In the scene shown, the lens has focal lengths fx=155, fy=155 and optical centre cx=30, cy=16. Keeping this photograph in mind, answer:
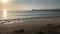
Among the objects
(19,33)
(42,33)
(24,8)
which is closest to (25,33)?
(19,33)

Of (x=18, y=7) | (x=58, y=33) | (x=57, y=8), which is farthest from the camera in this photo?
(x=18, y=7)

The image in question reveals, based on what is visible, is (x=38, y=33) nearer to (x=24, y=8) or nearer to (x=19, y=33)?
(x=19, y=33)

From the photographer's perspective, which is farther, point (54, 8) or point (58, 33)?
point (54, 8)

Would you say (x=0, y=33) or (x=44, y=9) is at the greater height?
(x=44, y=9)

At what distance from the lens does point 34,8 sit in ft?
134

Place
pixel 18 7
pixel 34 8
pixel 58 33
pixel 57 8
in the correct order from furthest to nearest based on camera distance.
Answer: pixel 18 7, pixel 34 8, pixel 57 8, pixel 58 33

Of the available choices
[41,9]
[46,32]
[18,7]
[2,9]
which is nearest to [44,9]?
[41,9]

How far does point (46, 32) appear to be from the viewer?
34.7ft

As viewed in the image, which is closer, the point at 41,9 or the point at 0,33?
the point at 0,33

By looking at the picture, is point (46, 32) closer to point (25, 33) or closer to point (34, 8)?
point (25, 33)

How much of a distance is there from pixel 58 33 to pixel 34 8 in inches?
1213

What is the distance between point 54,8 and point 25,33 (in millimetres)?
29104

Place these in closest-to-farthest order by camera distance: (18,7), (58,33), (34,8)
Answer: (58,33)
(34,8)
(18,7)

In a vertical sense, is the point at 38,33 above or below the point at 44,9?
below
